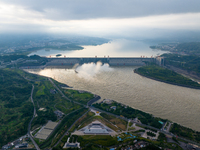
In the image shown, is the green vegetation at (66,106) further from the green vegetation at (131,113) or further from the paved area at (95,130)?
the paved area at (95,130)

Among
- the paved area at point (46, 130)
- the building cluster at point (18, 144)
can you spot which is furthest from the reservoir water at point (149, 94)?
the building cluster at point (18, 144)

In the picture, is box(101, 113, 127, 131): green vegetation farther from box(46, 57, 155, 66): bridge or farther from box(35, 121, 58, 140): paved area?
box(46, 57, 155, 66): bridge

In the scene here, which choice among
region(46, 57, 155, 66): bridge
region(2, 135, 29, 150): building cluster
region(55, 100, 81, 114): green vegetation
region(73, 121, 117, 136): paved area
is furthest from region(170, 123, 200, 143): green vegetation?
region(46, 57, 155, 66): bridge

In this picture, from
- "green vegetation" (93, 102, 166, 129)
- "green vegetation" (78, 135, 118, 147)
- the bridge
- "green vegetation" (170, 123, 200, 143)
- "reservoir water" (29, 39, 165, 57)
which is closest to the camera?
"green vegetation" (78, 135, 118, 147)

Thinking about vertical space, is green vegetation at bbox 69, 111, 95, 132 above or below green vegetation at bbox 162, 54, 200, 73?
below

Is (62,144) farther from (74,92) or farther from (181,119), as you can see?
(181,119)
